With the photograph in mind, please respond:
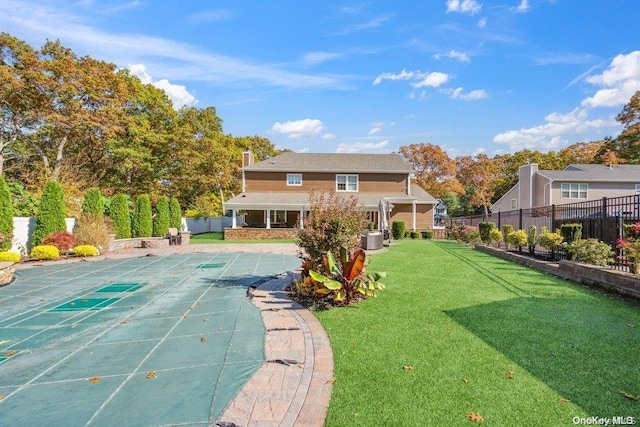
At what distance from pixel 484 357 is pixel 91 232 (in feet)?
52.4

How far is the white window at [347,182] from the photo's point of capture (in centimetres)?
2856

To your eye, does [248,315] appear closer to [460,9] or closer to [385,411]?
[385,411]

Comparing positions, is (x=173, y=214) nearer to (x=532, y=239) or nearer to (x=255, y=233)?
(x=255, y=233)

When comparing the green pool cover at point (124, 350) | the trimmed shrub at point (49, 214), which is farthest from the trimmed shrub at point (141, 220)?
the green pool cover at point (124, 350)

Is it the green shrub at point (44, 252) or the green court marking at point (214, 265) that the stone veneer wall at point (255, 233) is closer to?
the green shrub at point (44, 252)

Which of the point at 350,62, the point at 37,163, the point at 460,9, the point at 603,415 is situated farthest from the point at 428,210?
the point at 37,163

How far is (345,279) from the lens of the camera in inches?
245

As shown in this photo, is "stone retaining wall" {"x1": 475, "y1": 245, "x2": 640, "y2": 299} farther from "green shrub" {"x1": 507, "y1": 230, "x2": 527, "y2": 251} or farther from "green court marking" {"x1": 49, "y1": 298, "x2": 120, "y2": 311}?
"green court marking" {"x1": 49, "y1": 298, "x2": 120, "y2": 311}

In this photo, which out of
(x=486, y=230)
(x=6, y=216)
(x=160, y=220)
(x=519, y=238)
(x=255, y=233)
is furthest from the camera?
(x=255, y=233)

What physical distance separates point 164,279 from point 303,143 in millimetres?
39597

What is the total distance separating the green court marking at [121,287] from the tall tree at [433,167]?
140 ft

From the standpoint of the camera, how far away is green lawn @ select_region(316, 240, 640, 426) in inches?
106

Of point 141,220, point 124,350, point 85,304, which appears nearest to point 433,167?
point 141,220

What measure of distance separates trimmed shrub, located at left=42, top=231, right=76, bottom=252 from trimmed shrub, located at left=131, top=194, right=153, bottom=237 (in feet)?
23.3
